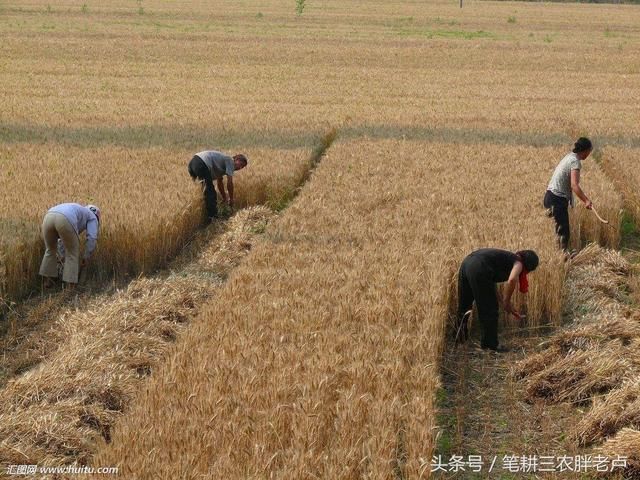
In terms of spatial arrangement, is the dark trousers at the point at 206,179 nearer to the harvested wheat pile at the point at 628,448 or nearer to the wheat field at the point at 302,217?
the wheat field at the point at 302,217

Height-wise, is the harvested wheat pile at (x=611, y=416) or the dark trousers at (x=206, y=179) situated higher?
the dark trousers at (x=206, y=179)

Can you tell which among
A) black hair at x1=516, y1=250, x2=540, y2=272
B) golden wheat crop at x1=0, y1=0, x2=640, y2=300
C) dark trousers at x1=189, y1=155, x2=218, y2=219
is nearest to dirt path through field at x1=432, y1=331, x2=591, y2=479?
black hair at x1=516, y1=250, x2=540, y2=272

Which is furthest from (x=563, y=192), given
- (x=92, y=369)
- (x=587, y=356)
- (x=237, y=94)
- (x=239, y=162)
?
Answer: (x=237, y=94)

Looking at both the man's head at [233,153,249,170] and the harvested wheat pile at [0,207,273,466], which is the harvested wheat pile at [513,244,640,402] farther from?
the man's head at [233,153,249,170]

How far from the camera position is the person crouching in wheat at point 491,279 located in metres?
8.67

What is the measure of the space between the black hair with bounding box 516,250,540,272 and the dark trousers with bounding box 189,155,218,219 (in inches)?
244

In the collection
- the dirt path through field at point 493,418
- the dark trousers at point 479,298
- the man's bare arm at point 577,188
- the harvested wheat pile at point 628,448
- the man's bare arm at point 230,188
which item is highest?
the man's bare arm at point 577,188

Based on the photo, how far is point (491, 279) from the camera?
880cm

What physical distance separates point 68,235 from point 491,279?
4792mm

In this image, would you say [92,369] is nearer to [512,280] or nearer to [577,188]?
[512,280]

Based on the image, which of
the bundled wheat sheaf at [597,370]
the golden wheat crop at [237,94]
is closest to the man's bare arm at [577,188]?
the bundled wheat sheaf at [597,370]

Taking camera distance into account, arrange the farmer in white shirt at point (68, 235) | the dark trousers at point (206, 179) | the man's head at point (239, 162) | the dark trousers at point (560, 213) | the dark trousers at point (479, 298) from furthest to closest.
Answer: the dark trousers at point (206, 179)
the man's head at point (239, 162)
the dark trousers at point (560, 213)
the farmer in white shirt at point (68, 235)
the dark trousers at point (479, 298)

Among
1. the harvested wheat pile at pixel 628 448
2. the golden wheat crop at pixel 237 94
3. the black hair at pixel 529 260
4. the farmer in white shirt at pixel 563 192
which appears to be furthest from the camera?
the golden wheat crop at pixel 237 94

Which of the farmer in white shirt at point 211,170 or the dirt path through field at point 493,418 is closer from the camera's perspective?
the dirt path through field at point 493,418
